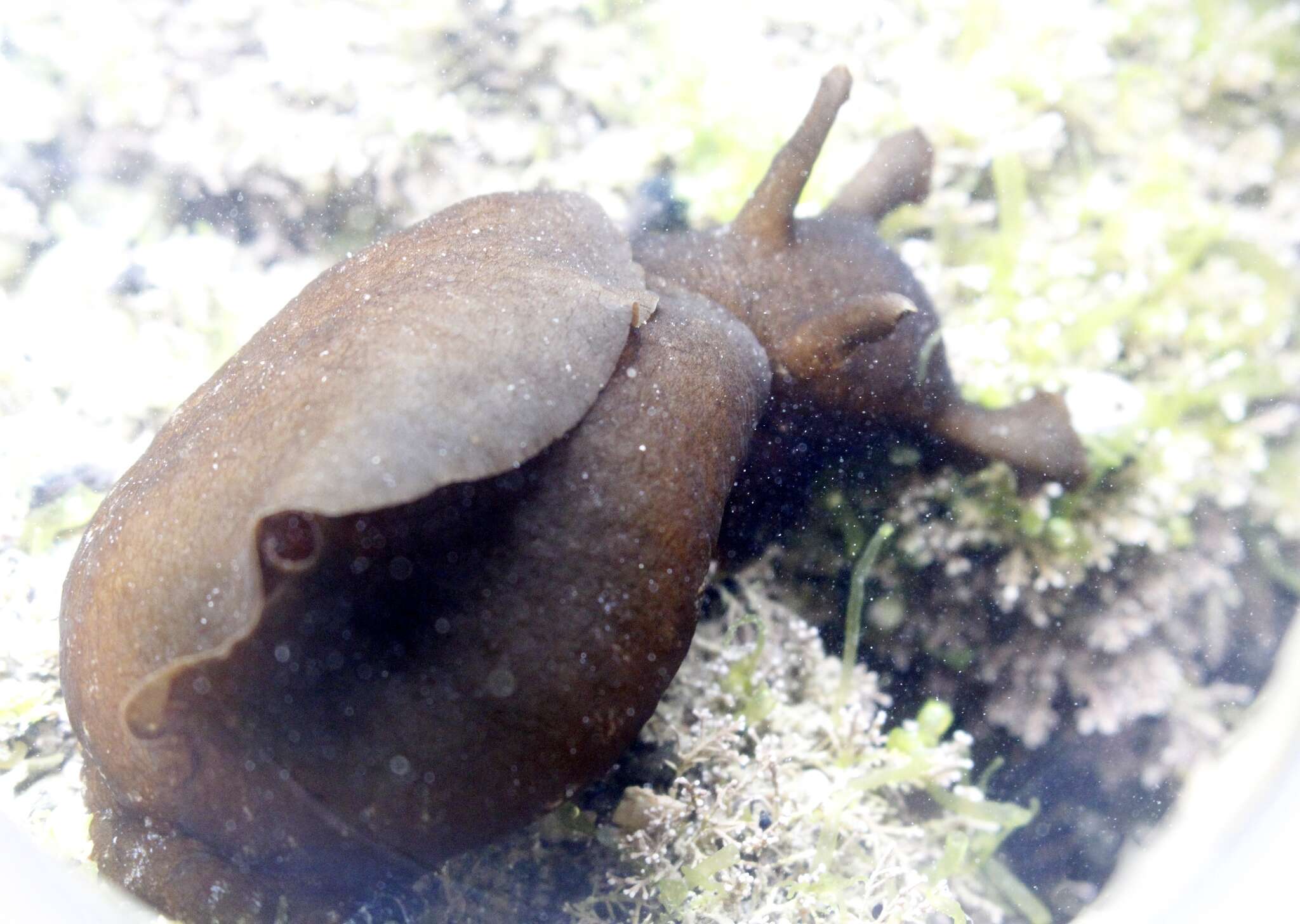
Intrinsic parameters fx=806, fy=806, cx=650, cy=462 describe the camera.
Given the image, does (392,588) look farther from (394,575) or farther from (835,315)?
(835,315)

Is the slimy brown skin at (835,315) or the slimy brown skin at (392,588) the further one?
the slimy brown skin at (835,315)

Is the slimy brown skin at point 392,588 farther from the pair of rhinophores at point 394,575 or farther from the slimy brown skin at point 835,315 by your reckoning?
the slimy brown skin at point 835,315

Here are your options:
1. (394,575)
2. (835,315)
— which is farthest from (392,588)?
(835,315)

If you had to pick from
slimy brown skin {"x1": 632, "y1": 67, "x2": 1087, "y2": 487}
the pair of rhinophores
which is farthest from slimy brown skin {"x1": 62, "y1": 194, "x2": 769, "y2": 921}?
slimy brown skin {"x1": 632, "y1": 67, "x2": 1087, "y2": 487}

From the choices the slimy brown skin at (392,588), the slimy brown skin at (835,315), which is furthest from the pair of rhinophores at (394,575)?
the slimy brown skin at (835,315)

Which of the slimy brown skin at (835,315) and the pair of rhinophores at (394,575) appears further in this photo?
the slimy brown skin at (835,315)

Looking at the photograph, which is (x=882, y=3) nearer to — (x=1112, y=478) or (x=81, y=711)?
(x=1112, y=478)
